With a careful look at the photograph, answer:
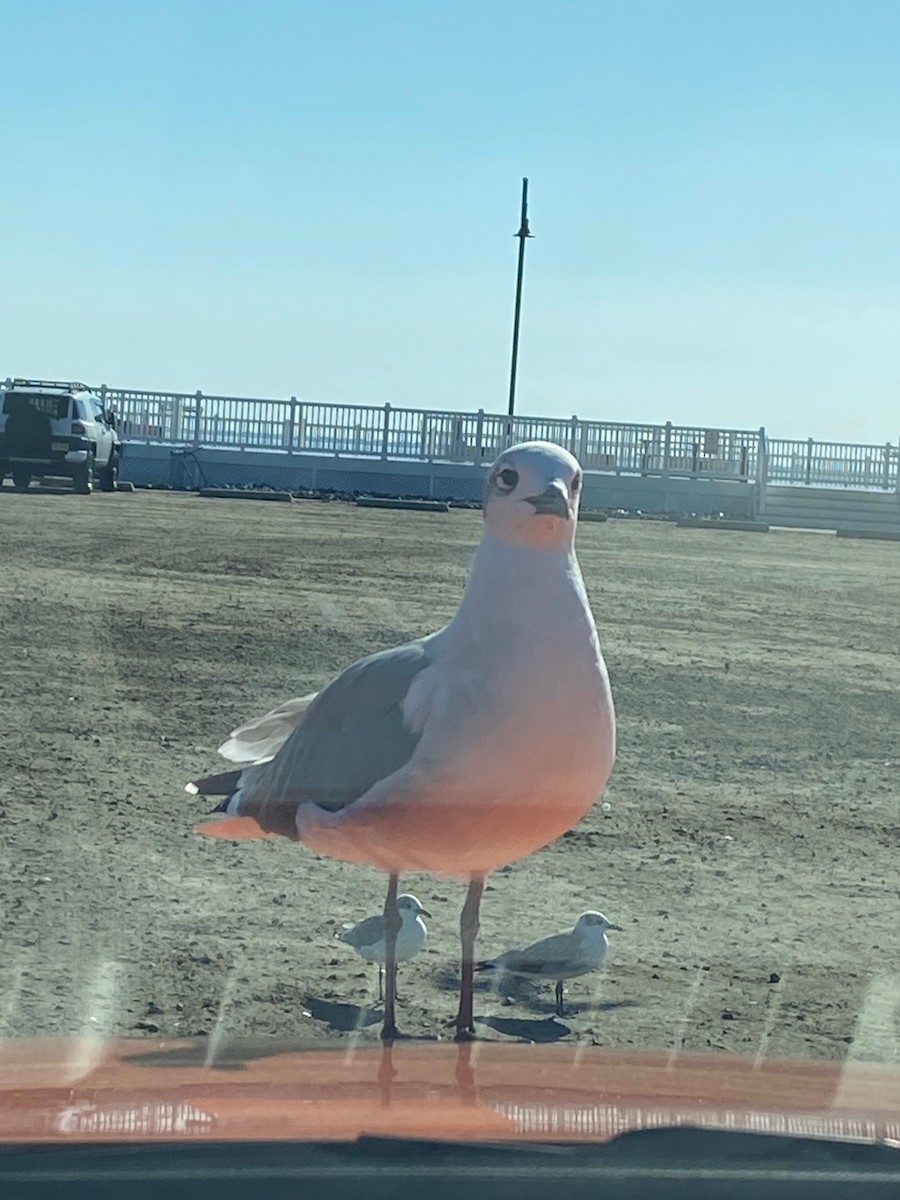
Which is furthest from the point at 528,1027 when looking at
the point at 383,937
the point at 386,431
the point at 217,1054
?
the point at 386,431

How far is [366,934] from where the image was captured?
4.96m

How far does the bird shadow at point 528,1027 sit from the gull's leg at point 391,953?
369 mm

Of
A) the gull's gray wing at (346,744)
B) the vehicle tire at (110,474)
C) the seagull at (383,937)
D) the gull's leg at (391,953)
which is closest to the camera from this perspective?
the gull's gray wing at (346,744)

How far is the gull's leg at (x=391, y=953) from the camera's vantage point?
4.24m

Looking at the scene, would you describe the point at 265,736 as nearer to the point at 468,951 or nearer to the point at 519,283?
the point at 468,951

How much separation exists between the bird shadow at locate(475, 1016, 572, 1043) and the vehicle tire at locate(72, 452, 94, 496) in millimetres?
26277

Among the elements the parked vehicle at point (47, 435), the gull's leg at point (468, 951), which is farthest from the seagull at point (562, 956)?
the parked vehicle at point (47, 435)

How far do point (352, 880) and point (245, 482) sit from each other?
34.7 metres

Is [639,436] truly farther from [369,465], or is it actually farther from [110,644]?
[110,644]

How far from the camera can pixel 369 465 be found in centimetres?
4141

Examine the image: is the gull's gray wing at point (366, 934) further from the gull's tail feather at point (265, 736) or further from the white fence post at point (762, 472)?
the white fence post at point (762, 472)

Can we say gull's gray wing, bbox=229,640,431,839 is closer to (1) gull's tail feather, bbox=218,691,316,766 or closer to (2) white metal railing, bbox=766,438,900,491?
(1) gull's tail feather, bbox=218,691,316,766

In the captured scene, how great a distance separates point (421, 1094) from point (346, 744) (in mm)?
1378

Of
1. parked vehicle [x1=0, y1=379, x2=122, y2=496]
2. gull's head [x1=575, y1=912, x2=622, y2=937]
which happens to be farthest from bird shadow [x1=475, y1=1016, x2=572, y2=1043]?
parked vehicle [x1=0, y1=379, x2=122, y2=496]
